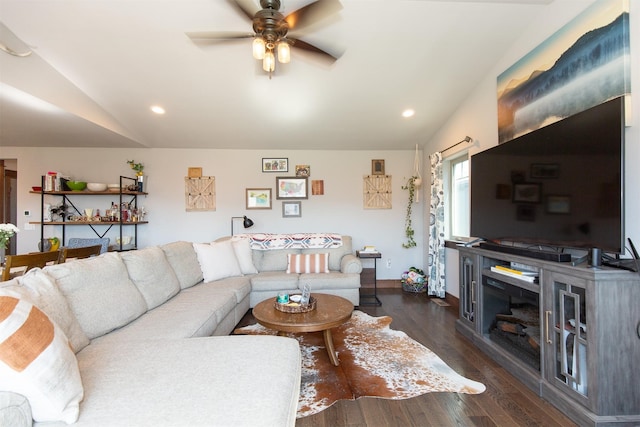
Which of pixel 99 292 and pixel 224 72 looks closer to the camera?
pixel 99 292

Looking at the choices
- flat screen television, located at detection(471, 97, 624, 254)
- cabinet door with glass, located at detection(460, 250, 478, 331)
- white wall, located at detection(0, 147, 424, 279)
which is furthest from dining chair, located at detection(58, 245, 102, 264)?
flat screen television, located at detection(471, 97, 624, 254)

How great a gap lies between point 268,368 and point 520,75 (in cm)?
307

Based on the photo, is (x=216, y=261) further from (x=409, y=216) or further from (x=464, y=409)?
(x=409, y=216)

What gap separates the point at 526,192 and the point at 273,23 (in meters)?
2.16

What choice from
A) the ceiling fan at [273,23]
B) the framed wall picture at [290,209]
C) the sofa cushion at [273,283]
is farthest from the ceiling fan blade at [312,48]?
the framed wall picture at [290,209]

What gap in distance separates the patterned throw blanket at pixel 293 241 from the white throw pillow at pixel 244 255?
0.20m

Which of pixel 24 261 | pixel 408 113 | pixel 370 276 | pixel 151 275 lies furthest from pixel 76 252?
pixel 408 113

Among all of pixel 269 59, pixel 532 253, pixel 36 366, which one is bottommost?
pixel 36 366

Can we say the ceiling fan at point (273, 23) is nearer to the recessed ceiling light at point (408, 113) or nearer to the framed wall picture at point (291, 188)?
the recessed ceiling light at point (408, 113)

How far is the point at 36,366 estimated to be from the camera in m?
0.90

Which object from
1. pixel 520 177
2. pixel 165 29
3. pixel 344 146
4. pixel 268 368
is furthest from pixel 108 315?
pixel 344 146

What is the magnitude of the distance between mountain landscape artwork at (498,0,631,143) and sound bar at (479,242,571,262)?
1.03 m

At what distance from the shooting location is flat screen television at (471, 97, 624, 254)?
1.51m

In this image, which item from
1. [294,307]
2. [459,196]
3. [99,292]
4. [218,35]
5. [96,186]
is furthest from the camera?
[96,186]
